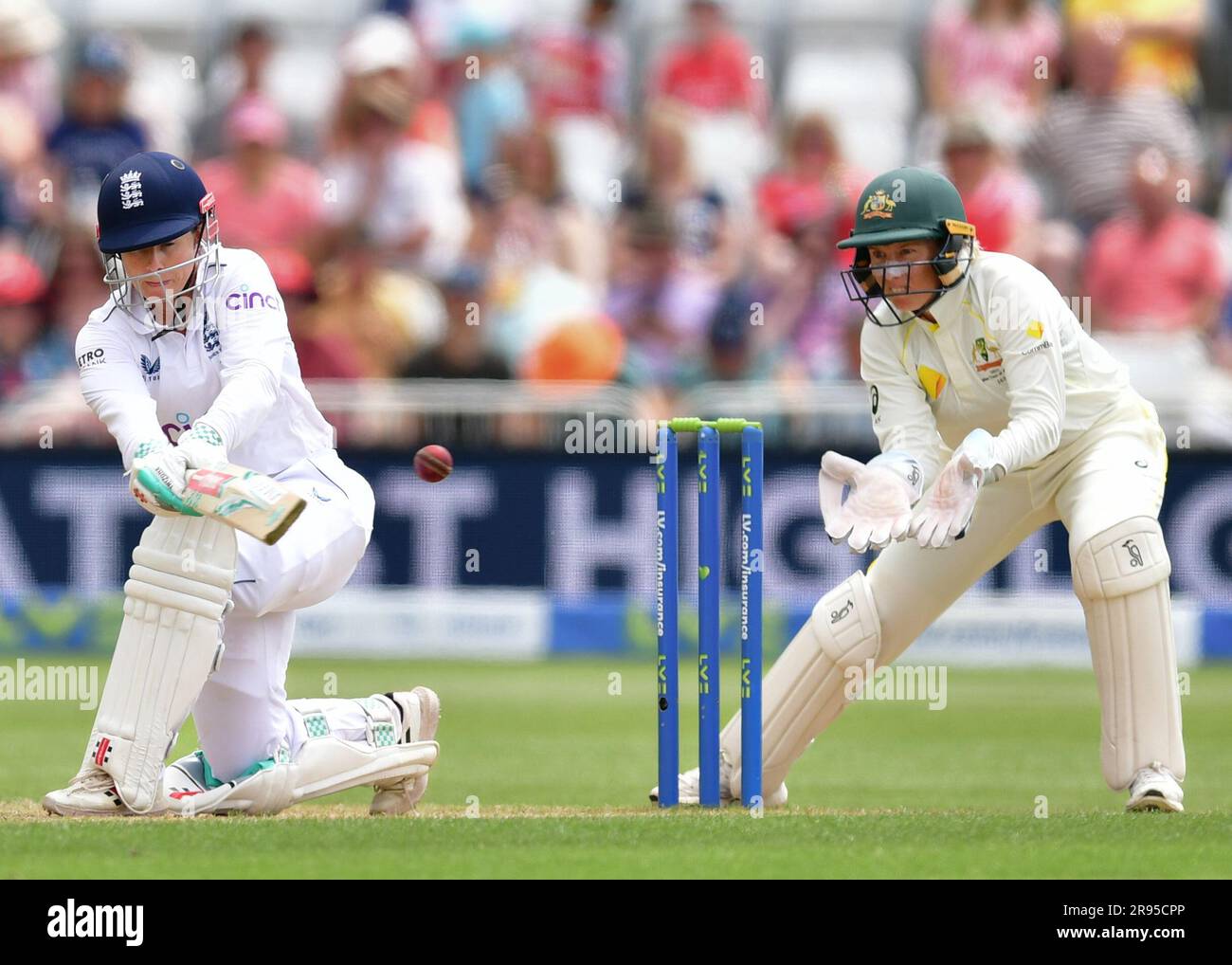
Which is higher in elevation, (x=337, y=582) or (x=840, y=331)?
(x=840, y=331)

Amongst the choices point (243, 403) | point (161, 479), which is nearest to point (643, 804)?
point (243, 403)

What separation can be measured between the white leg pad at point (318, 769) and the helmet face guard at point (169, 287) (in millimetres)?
980

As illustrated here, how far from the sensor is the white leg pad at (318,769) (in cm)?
506

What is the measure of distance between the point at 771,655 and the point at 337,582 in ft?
16.1

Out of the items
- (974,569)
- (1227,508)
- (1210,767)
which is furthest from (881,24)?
(974,569)

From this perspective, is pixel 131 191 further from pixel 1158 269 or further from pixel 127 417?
pixel 1158 269

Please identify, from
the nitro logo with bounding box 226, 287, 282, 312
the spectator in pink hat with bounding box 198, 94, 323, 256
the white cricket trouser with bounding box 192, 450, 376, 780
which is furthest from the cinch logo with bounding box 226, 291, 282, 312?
the spectator in pink hat with bounding box 198, 94, 323, 256

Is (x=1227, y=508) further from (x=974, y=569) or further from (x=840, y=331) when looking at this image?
(x=974, y=569)

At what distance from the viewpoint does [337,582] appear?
5.19 metres

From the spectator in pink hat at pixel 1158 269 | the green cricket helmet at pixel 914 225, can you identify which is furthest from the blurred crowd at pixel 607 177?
the green cricket helmet at pixel 914 225

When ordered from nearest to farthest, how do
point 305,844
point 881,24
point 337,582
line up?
1. point 305,844
2. point 337,582
3. point 881,24

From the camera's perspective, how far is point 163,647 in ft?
15.8

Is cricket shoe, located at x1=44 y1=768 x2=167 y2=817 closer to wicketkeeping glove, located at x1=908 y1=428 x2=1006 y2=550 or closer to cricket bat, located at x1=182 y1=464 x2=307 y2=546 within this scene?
cricket bat, located at x1=182 y1=464 x2=307 y2=546
